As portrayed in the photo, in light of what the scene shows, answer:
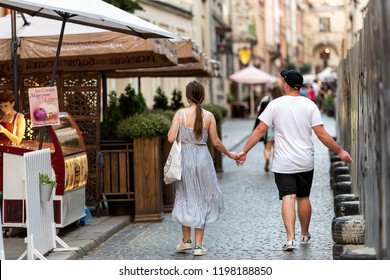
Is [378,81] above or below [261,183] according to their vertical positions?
above

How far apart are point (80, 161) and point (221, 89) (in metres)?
41.9

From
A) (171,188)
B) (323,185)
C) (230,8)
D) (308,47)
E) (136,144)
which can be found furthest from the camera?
(308,47)

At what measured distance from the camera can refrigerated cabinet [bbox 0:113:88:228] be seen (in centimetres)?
1049

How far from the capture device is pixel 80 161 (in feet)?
40.0

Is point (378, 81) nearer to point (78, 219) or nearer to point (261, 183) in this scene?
point (78, 219)

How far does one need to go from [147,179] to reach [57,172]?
234cm

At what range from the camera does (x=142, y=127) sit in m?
13.5

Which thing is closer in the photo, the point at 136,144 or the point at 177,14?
the point at 136,144

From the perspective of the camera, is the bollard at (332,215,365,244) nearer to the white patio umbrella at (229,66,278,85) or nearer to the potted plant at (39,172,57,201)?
the potted plant at (39,172,57,201)

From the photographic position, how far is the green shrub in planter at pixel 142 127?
44.1 feet

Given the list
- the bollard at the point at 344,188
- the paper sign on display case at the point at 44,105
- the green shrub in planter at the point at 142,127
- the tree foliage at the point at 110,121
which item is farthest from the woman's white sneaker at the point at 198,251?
the tree foliage at the point at 110,121

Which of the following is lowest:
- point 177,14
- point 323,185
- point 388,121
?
point 323,185

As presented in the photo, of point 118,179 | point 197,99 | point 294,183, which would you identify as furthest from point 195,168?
point 118,179
